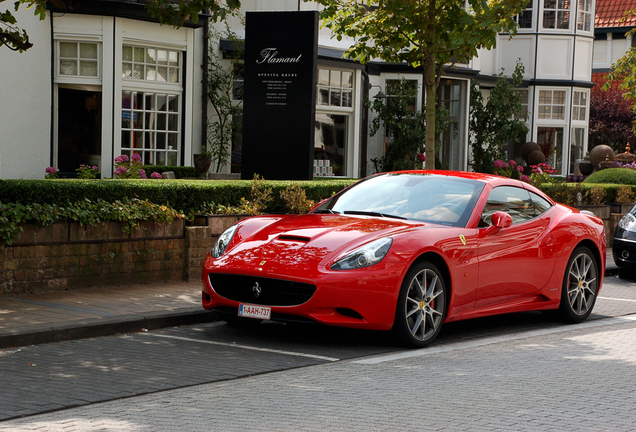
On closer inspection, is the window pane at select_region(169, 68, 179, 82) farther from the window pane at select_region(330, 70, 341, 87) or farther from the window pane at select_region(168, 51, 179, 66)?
the window pane at select_region(330, 70, 341, 87)

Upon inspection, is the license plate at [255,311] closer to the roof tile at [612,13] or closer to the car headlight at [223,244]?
the car headlight at [223,244]

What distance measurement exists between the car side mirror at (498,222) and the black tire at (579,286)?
137 cm

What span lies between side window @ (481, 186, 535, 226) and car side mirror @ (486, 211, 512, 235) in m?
0.11

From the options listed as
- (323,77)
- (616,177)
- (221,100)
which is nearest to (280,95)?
(221,100)

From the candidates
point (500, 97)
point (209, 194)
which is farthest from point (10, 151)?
point (500, 97)

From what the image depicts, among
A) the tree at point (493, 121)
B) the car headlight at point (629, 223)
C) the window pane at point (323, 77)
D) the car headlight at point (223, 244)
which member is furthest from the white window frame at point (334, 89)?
the car headlight at point (223, 244)

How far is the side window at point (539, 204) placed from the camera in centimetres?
853

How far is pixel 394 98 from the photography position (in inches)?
938

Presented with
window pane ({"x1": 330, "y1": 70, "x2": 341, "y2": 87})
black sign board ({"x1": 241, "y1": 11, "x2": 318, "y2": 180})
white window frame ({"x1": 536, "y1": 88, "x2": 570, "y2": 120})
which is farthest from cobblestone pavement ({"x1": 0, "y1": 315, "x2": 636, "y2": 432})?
white window frame ({"x1": 536, "y1": 88, "x2": 570, "y2": 120})

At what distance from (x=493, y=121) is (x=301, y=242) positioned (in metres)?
21.0

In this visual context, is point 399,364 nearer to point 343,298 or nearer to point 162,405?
point 343,298

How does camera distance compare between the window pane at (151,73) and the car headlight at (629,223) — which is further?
the window pane at (151,73)

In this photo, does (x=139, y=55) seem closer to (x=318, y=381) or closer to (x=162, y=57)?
(x=162, y=57)

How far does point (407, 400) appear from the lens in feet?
17.4
